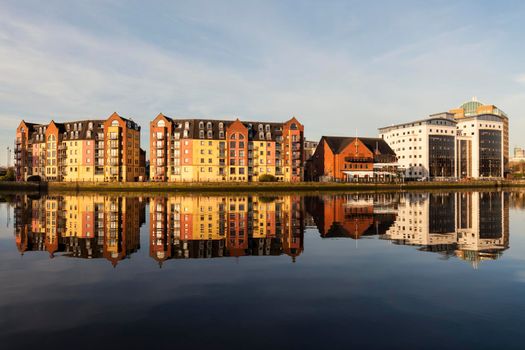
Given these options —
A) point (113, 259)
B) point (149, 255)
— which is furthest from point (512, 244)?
point (113, 259)

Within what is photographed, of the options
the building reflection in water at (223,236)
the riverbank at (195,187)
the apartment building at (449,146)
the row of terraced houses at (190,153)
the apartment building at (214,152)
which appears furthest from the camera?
the apartment building at (449,146)

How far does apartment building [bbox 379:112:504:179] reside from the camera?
149500mm

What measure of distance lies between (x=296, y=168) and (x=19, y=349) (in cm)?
11222

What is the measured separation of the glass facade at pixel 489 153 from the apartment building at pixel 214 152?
298 feet

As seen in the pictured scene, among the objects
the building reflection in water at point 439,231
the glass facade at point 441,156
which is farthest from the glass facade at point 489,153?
the building reflection in water at point 439,231

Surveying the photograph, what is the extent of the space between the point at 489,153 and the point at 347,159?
75575 millimetres

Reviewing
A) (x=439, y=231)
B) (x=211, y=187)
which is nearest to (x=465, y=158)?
(x=211, y=187)

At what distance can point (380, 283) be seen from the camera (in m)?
15.1

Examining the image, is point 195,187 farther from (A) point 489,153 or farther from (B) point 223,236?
(A) point 489,153

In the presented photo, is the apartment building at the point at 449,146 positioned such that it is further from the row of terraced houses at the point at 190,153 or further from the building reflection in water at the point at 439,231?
the building reflection in water at the point at 439,231

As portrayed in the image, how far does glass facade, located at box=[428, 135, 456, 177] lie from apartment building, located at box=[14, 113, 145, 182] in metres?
110

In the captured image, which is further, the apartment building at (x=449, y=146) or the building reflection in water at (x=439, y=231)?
the apartment building at (x=449, y=146)

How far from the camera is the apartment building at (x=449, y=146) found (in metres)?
150

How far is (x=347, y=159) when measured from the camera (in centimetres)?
12712
